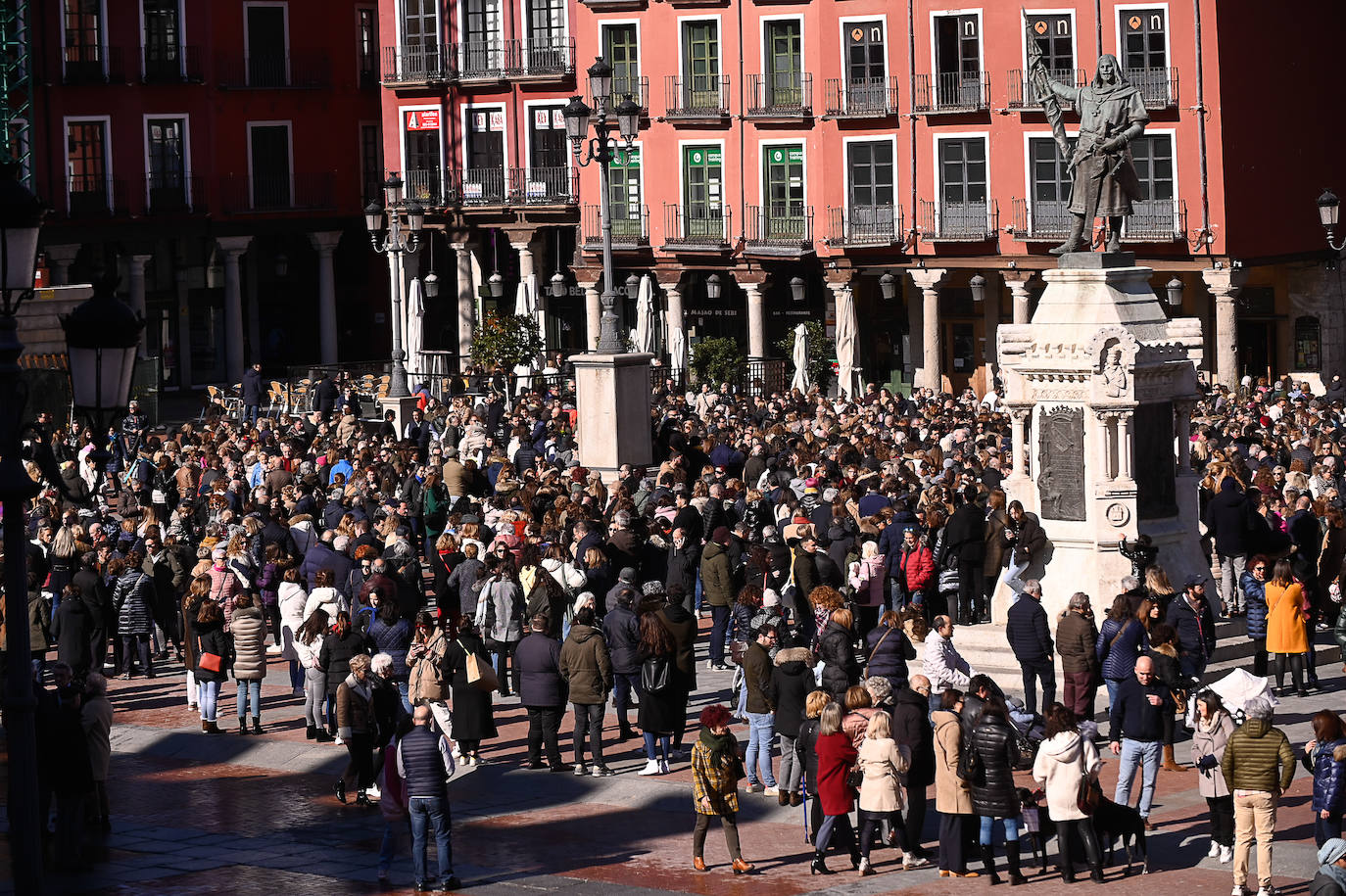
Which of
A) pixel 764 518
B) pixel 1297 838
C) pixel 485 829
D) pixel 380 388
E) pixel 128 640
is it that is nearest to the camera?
pixel 1297 838

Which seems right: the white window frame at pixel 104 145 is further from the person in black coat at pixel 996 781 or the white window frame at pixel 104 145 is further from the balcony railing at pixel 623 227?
the person in black coat at pixel 996 781

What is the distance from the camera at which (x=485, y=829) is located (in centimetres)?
1967

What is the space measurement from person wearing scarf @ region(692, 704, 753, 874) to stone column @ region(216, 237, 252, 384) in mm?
42455

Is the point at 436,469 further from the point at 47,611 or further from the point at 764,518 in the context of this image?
the point at 47,611

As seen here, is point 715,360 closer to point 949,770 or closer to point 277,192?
point 277,192

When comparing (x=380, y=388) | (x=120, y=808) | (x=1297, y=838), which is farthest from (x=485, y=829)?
(x=380, y=388)

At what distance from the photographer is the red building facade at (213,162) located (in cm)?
5750

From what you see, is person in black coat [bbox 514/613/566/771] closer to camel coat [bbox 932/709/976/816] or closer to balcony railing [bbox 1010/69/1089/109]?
camel coat [bbox 932/709/976/816]

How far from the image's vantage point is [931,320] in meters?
52.9

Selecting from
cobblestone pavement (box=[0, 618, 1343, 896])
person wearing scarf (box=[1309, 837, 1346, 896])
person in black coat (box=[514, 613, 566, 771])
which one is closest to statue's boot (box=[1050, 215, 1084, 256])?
cobblestone pavement (box=[0, 618, 1343, 896])

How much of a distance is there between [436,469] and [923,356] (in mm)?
24432

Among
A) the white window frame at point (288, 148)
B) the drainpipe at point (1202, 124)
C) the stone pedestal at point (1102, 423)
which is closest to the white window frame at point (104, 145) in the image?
the white window frame at point (288, 148)

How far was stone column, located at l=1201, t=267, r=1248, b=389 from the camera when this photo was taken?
161 ft

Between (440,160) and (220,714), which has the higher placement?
(440,160)
